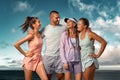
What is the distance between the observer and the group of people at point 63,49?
9.89 m

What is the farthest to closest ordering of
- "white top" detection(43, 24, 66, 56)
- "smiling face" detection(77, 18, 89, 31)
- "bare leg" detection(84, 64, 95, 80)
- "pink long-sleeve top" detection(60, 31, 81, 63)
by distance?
"white top" detection(43, 24, 66, 56) < "pink long-sleeve top" detection(60, 31, 81, 63) < "smiling face" detection(77, 18, 89, 31) < "bare leg" detection(84, 64, 95, 80)

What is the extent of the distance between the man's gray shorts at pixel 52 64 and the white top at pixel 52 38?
0.40 ft

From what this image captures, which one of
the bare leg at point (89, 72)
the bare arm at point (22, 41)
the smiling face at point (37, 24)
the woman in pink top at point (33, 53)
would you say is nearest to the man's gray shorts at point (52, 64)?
the woman in pink top at point (33, 53)

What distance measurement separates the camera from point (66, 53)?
10.3 m

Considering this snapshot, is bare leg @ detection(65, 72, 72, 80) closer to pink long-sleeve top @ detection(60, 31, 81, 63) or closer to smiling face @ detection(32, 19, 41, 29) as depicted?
pink long-sleeve top @ detection(60, 31, 81, 63)

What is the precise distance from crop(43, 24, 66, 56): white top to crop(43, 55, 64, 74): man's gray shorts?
4.8 inches

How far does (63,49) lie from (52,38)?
2.26ft

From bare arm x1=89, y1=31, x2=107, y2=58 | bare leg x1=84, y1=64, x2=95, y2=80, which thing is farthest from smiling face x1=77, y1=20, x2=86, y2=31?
bare leg x1=84, y1=64, x2=95, y2=80

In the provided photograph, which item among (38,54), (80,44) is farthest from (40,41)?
(80,44)

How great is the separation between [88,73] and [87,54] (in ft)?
1.61

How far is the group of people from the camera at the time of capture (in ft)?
32.4

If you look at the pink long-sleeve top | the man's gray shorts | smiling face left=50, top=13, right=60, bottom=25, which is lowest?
the man's gray shorts

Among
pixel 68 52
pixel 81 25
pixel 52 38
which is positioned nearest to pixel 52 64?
pixel 52 38

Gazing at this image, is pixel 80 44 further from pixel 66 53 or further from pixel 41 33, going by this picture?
pixel 41 33
